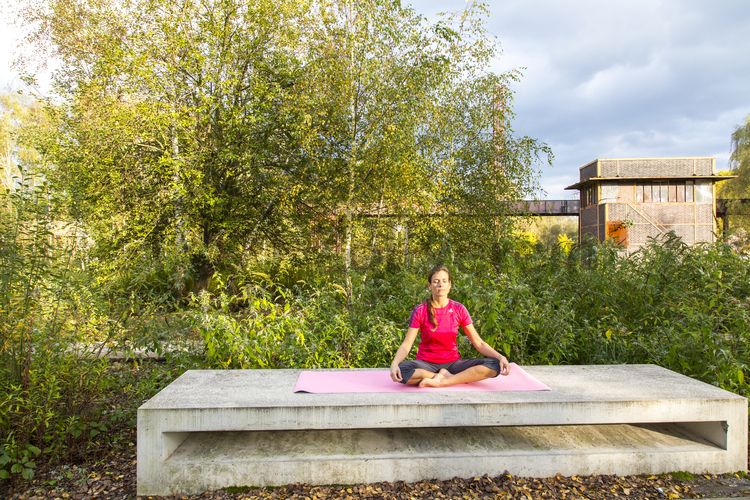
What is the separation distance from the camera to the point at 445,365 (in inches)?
133

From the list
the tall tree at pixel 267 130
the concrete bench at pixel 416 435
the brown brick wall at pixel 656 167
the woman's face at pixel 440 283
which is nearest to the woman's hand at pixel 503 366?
the concrete bench at pixel 416 435

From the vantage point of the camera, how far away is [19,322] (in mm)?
3059

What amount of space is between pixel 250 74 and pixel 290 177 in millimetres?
1991

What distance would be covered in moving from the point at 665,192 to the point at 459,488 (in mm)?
26904

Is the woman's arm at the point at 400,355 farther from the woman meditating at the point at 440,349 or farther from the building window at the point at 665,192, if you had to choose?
the building window at the point at 665,192

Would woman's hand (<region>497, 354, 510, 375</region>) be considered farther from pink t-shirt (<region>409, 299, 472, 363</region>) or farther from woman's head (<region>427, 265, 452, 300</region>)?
woman's head (<region>427, 265, 452, 300</region>)

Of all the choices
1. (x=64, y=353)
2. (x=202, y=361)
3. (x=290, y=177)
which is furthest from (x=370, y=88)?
(x=64, y=353)

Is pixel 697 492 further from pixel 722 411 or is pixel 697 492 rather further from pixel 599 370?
pixel 599 370

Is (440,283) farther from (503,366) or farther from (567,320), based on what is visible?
(567,320)

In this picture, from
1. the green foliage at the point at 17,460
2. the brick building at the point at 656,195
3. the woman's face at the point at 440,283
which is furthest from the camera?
the brick building at the point at 656,195

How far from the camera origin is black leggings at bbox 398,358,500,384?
3193 millimetres

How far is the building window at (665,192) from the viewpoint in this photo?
24.8 meters

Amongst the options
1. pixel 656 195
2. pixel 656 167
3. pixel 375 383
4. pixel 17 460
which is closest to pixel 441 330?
pixel 375 383

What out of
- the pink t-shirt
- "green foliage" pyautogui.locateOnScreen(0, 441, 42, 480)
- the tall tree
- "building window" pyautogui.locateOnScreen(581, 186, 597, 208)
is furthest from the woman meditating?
"building window" pyautogui.locateOnScreen(581, 186, 597, 208)
